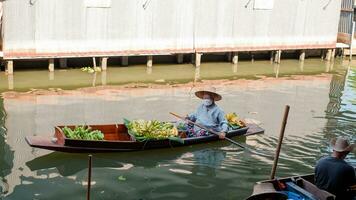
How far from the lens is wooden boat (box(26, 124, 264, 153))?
12.6m

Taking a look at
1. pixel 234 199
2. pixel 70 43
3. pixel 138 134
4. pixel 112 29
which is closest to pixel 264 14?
pixel 112 29

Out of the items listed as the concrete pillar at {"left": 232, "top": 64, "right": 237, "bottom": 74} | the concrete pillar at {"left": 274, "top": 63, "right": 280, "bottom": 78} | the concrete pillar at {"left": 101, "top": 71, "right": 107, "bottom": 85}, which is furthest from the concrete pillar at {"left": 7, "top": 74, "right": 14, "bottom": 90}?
the concrete pillar at {"left": 274, "top": 63, "right": 280, "bottom": 78}

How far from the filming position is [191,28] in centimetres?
2719

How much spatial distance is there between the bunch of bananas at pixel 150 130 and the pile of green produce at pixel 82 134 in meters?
0.96

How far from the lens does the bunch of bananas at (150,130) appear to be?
13778 mm

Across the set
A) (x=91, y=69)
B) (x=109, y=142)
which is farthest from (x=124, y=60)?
(x=109, y=142)

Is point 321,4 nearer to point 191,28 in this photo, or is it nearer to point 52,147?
point 191,28

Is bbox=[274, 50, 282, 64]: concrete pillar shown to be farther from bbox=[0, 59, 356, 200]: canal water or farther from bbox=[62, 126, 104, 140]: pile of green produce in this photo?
bbox=[62, 126, 104, 140]: pile of green produce

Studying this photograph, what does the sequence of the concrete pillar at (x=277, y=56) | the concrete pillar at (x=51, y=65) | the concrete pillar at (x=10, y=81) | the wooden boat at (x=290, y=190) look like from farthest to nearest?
the concrete pillar at (x=277, y=56), the concrete pillar at (x=51, y=65), the concrete pillar at (x=10, y=81), the wooden boat at (x=290, y=190)

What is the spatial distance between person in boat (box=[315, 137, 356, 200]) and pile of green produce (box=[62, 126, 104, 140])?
609 cm

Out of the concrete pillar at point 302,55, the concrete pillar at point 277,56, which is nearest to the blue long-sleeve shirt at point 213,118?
the concrete pillar at point 277,56

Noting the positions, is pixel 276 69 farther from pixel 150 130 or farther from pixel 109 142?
pixel 109 142

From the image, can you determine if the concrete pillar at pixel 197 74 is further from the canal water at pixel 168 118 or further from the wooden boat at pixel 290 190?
the wooden boat at pixel 290 190

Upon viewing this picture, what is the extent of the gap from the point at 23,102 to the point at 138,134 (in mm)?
7178
